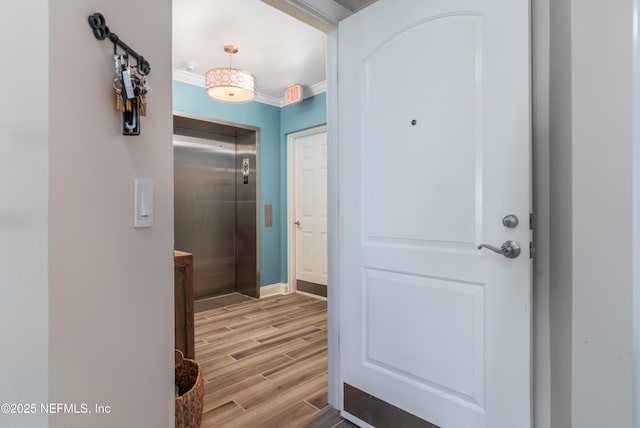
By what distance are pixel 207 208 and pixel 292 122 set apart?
1448 mm

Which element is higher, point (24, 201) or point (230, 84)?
point (230, 84)

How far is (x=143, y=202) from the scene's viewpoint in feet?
2.88

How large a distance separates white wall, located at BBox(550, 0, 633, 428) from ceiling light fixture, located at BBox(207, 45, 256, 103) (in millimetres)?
2052

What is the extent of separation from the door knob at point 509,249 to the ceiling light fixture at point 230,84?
2.17m

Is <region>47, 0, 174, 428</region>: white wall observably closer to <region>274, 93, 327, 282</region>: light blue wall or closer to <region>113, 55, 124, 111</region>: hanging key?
<region>113, 55, 124, 111</region>: hanging key

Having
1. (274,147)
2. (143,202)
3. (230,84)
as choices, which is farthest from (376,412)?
(274,147)

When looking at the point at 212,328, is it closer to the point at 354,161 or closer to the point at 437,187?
the point at 354,161

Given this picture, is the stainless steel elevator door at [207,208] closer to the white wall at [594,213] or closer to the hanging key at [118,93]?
the hanging key at [118,93]

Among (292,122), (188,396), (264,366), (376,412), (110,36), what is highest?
(292,122)

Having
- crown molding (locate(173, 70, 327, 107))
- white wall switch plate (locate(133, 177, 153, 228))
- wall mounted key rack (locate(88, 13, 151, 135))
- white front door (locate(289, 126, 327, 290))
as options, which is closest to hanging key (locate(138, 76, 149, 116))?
wall mounted key rack (locate(88, 13, 151, 135))

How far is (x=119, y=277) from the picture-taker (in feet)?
2.72

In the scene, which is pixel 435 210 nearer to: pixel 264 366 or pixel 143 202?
pixel 143 202

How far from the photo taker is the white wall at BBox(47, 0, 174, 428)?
27.2 inches

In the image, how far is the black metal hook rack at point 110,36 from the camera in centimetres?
75
